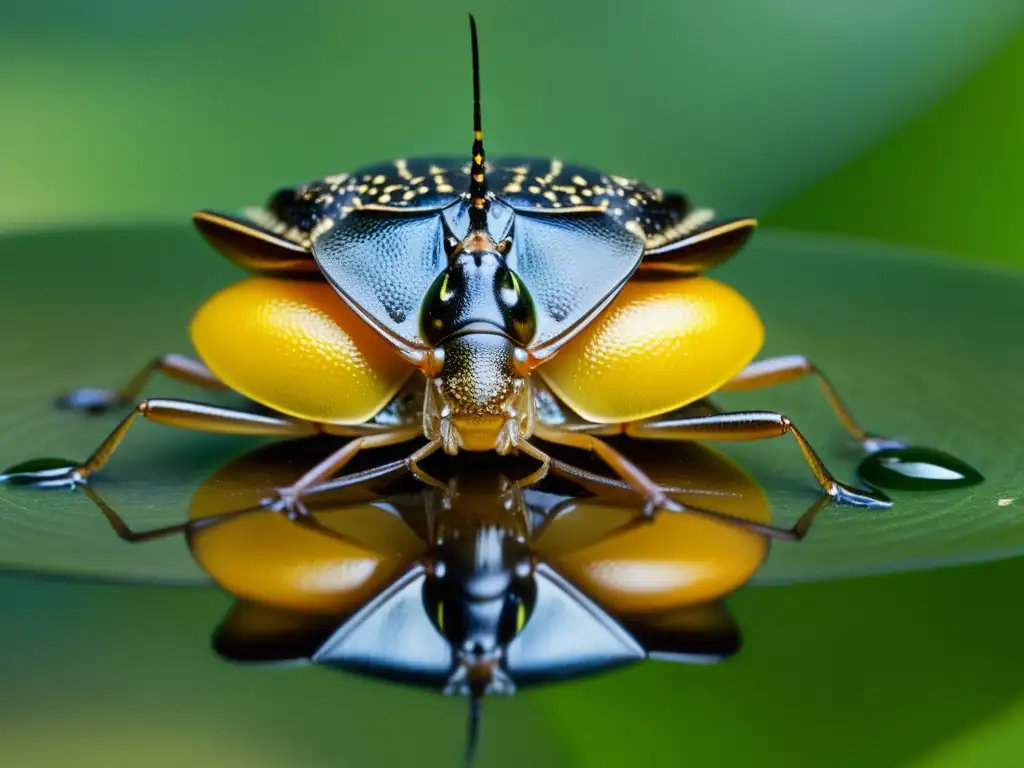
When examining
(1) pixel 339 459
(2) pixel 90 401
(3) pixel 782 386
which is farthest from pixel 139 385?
(3) pixel 782 386

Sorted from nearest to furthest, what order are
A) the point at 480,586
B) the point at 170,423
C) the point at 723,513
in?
the point at 480,586, the point at 723,513, the point at 170,423

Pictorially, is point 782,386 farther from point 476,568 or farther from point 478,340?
point 476,568

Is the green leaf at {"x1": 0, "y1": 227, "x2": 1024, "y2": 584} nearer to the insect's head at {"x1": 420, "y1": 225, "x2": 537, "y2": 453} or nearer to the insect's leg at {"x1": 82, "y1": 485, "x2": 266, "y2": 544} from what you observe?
the insect's leg at {"x1": 82, "y1": 485, "x2": 266, "y2": 544}

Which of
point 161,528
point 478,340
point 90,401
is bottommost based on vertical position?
point 90,401

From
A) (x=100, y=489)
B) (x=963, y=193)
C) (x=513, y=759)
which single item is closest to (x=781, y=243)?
(x=963, y=193)

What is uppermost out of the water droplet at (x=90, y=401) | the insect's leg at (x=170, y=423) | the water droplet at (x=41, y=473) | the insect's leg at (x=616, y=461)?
the insect's leg at (x=616, y=461)

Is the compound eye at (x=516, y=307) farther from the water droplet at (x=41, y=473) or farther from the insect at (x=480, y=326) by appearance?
the water droplet at (x=41, y=473)

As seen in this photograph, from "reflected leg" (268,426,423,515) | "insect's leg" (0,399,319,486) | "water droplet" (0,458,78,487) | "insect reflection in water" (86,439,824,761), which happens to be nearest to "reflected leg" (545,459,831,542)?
"insect reflection in water" (86,439,824,761)

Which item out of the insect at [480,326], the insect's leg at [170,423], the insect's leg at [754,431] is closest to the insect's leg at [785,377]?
the insect at [480,326]
